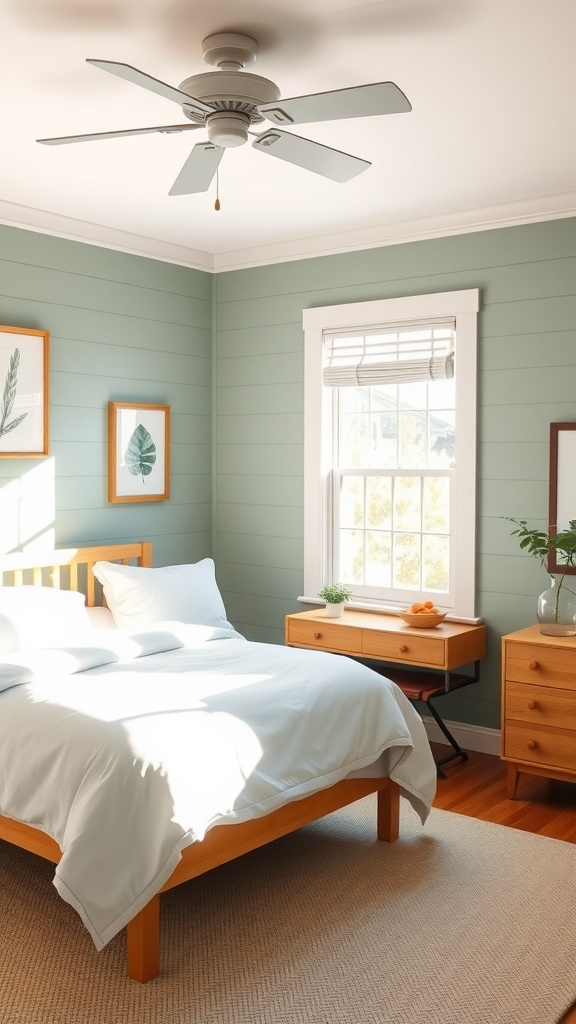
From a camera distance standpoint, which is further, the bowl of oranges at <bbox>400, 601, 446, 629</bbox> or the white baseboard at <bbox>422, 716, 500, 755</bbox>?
the white baseboard at <bbox>422, 716, 500, 755</bbox>

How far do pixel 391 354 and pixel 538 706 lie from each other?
2.02m

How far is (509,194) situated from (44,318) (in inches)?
92.6

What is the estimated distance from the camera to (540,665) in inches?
153

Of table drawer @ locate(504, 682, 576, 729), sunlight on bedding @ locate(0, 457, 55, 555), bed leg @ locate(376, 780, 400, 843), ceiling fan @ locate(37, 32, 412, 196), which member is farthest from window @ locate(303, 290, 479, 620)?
ceiling fan @ locate(37, 32, 412, 196)

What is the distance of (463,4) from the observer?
Answer: 2473 millimetres

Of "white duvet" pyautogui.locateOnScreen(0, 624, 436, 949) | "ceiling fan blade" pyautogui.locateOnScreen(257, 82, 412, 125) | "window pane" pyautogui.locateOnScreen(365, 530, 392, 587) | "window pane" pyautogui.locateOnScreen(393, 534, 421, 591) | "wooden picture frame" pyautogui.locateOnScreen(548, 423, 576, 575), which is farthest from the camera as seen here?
"window pane" pyautogui.locateOnScreen(365, 530, 392, 587)

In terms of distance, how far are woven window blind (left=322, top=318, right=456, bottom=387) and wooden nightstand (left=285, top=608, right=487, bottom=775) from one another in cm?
128

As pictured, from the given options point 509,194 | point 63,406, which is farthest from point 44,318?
point 509,194

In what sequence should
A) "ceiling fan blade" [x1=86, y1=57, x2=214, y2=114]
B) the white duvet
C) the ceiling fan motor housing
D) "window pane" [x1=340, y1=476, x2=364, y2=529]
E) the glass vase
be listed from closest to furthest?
1. "ceiling fan blade" [x1=86, y1=57, x2=214, y2=114]
2. the white duvet
3. the ceiling fan motor housing
4. the glass vase
5. "window pane" [x1=340, y1=476, x2=364, y2=529]

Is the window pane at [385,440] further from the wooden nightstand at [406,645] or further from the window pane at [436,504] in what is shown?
→ the wooden nightstand at [406,645]

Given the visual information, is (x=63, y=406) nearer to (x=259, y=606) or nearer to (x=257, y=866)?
(x=259, y=606)

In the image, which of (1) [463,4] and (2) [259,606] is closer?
(1) [463,4]

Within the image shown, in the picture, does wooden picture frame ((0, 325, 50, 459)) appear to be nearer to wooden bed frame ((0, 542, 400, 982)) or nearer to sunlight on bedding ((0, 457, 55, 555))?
sunlight on bedding ((0, 457, 55, 555))

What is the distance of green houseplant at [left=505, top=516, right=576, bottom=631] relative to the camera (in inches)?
158
